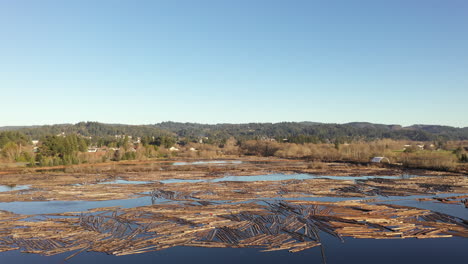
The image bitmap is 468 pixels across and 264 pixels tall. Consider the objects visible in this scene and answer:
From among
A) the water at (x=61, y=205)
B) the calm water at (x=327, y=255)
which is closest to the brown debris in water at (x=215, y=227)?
the calm water at (x=327, y=255)

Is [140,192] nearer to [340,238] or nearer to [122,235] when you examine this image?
[122,235]

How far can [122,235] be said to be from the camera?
1639cm

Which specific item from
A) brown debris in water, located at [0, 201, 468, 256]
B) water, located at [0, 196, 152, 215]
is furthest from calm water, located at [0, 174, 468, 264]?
water, located at [0, 196, 152, 215]

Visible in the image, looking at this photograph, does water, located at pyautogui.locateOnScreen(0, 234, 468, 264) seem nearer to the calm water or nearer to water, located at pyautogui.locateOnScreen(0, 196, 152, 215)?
the calm water

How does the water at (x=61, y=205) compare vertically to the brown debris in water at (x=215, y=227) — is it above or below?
below

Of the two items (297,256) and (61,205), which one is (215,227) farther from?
A: (61,205)

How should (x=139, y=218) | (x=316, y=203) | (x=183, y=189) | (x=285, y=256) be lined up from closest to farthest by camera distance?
(x=285, y=256) → (x=139, y=218) → (x=316, y=203) → (x=183, y=189)

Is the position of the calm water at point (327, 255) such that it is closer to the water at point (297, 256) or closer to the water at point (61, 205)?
the water at point (297, 256)

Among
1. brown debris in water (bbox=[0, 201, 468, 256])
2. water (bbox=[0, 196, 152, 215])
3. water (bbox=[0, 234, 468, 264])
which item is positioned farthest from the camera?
water (bbox=[0, 196, 152, 215])

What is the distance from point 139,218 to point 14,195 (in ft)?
50.6

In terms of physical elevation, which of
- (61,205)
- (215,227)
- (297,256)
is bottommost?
(61,205)

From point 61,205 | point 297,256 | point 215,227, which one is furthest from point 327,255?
point 61,205

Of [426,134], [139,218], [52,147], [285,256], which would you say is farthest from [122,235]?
[426,134]

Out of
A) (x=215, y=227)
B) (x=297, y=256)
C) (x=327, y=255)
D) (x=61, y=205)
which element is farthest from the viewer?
(x=61, y=205)
